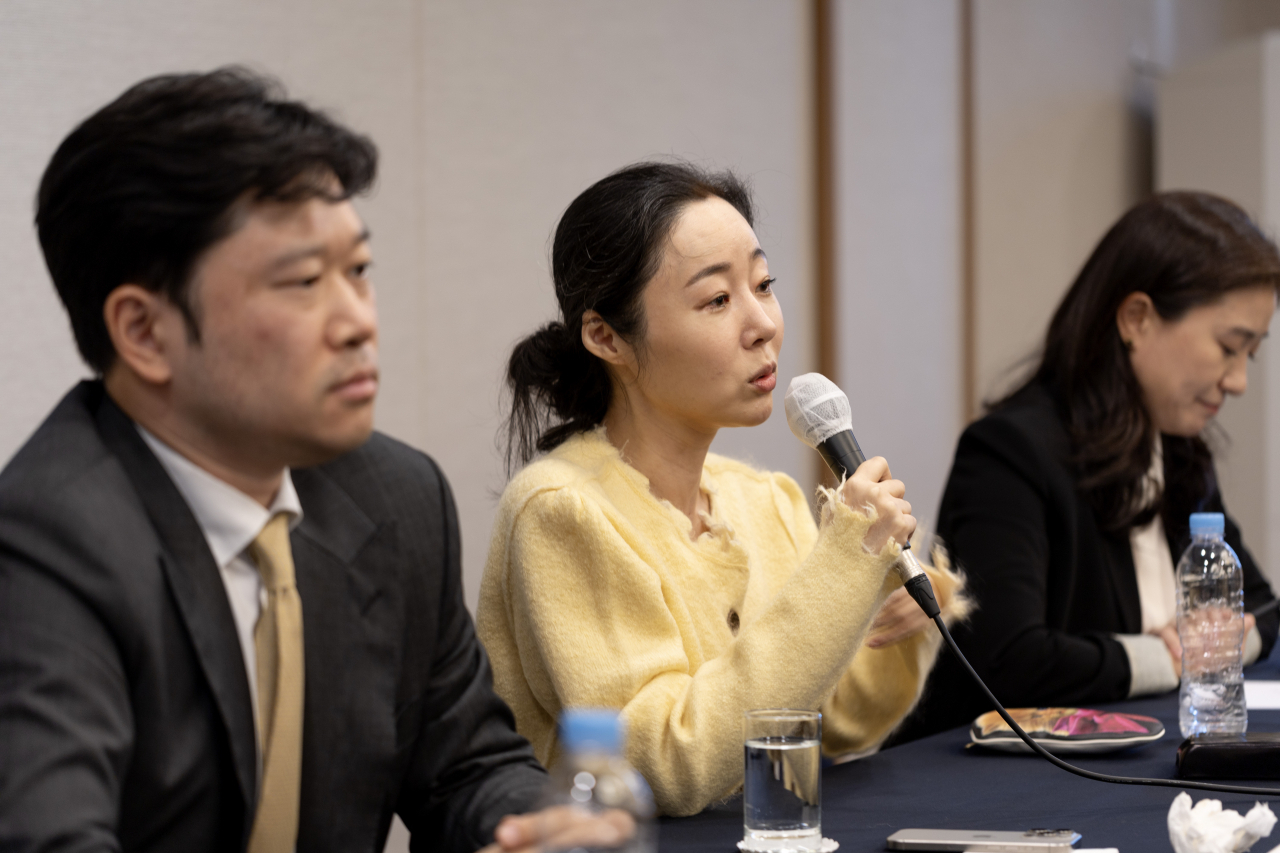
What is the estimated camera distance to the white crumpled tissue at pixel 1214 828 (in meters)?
1.16

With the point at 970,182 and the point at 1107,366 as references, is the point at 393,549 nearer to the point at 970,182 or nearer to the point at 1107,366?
the point at 1107,366

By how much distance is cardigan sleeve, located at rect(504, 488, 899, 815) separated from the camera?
1441 millimetres

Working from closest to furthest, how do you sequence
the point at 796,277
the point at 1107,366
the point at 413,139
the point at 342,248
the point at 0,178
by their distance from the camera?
the point at 342,248 → the point at 0,178 → the point at 1107,366 → the point at 413,139 → the point at 796,277

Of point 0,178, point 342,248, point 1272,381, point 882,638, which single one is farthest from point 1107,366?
point 1272,381

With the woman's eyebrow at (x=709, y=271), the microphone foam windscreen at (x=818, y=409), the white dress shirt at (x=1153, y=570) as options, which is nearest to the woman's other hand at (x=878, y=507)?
the microphone foam windscreen at (x=818, y=409)

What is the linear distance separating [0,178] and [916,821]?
175 cm

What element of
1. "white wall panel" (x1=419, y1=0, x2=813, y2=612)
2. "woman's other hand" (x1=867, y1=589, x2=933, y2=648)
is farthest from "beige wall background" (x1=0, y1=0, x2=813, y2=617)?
"woman's other hand" (x1=867, y1=589, x2=933, y2=648)

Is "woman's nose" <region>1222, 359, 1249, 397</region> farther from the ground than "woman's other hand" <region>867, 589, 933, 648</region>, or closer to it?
farther from the ground

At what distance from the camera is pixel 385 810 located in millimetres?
1285

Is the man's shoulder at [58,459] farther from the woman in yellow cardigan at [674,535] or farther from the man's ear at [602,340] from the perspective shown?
the man's ear at [602,340]

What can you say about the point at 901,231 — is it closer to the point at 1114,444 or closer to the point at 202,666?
the point at 1114,444

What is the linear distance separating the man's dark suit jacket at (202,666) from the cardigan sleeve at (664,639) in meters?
0.14

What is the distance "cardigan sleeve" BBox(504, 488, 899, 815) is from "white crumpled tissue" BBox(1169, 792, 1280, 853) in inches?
15.8

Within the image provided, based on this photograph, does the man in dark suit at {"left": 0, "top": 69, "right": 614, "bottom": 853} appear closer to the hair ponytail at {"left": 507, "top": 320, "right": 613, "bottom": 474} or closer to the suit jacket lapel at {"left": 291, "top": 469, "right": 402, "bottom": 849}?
the suit jacket lapel at {"left": 291, "top": 469, "right": 402, "bottom": 849}
